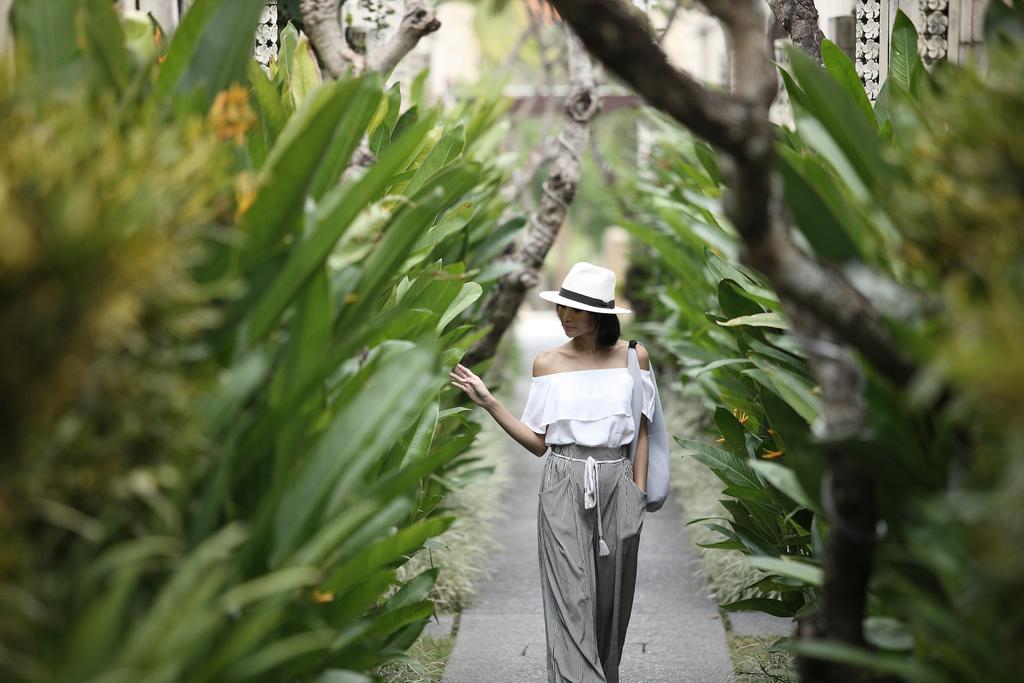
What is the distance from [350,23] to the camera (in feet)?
21.2

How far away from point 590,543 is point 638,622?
1.39 m

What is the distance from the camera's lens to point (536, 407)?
4.40 metres

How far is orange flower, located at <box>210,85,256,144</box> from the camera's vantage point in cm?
226

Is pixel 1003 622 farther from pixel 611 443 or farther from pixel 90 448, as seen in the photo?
pixel 611 443

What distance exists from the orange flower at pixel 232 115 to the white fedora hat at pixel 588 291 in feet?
6.50

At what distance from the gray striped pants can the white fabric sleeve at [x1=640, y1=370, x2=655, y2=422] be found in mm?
157

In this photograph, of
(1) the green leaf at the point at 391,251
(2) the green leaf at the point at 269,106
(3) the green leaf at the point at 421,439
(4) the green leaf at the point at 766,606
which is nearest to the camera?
(1) the green leaf at the point at 391,251

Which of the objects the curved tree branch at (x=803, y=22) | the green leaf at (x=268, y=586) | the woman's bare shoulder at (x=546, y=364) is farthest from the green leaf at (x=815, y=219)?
the curved tree branch at (x=803, y=22)

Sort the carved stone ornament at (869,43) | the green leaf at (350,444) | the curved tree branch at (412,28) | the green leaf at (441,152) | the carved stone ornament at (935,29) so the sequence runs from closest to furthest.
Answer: the green leaf at (350,444) → the green leaf at (441,152) → the curved tree branch at (412,28) → the carved stone ornament at (935,29) → the carved stone ornament at (869,43)

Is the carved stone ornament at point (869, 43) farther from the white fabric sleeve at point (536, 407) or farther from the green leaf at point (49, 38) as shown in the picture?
the green leaf at point (49, 38)

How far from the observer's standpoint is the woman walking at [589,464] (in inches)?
165

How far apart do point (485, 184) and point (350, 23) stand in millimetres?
1242

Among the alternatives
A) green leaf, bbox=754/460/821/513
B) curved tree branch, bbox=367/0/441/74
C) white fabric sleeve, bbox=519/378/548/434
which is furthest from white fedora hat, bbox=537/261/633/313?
green leaf, bbox=754/460/821/513

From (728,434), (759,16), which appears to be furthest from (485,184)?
(759,16)
